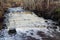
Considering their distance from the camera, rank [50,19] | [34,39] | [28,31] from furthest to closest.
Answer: [50,19] < [28,31] < [34,39]

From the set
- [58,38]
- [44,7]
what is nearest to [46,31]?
[58,38]

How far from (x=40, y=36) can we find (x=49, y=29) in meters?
1.69

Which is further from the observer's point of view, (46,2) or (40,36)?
(46,2)

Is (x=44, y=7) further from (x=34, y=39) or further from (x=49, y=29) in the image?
(x=34, y=39)

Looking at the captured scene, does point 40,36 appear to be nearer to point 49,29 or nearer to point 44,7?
point 49,29

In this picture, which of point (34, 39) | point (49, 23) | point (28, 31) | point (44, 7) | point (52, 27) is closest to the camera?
point (34, 39)

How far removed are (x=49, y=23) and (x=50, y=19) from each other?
1036 mm

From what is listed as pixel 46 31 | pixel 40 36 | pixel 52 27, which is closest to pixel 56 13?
pixel 52 27

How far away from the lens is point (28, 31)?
1141cm

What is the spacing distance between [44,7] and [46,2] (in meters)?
1.22

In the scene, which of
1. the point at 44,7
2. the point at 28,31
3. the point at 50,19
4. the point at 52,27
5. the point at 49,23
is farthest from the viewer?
the point at 44,7

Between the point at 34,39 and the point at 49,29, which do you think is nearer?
the point at 34,39

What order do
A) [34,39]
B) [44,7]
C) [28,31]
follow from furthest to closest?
[44,7]
[28,31]
[34,39]

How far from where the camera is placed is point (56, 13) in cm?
1404
